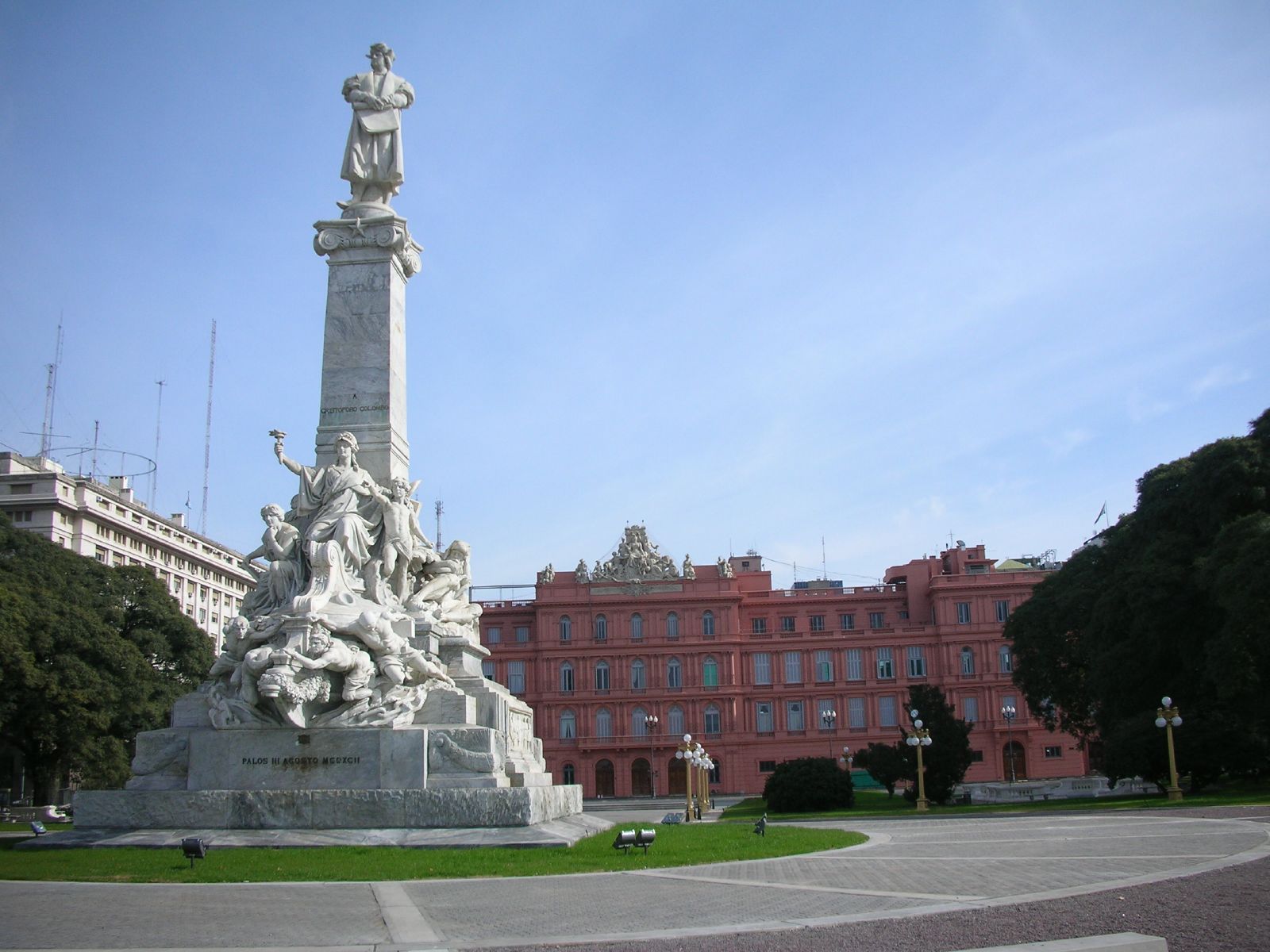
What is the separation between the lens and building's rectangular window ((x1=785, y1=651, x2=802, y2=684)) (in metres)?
77.9

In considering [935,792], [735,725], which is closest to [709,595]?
[735,725]

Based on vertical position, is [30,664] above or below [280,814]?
above

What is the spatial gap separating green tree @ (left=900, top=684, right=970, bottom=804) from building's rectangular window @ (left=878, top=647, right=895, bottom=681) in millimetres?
32691

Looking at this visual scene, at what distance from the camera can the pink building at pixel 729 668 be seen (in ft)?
248

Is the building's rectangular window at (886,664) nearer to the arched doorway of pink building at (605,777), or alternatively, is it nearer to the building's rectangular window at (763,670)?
the building's rectangular window at (763,670)

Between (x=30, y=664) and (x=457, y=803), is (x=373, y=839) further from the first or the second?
(x=30, y=664)

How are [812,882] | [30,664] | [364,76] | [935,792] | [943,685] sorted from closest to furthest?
[812,882], [364,76], [30,664], [935,792], [943,685]

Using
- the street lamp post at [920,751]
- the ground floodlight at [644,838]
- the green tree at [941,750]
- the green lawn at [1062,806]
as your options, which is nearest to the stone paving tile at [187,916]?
the ground floodlight at [644,838]

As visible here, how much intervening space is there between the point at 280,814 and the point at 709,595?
2529 inches

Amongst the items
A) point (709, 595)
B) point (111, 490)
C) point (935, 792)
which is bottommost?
point (935, 792)

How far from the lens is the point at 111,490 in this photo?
6944 centimetres

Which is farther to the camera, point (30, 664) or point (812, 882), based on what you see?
point (30, 664)

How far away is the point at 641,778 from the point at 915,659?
1965 cm

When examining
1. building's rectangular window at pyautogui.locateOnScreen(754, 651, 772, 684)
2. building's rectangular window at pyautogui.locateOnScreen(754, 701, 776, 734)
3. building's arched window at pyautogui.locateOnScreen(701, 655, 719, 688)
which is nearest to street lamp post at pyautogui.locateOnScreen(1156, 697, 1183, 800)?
building's rectangular window at pyautogui.locateOnScreen(754, 701, 776, 734)
